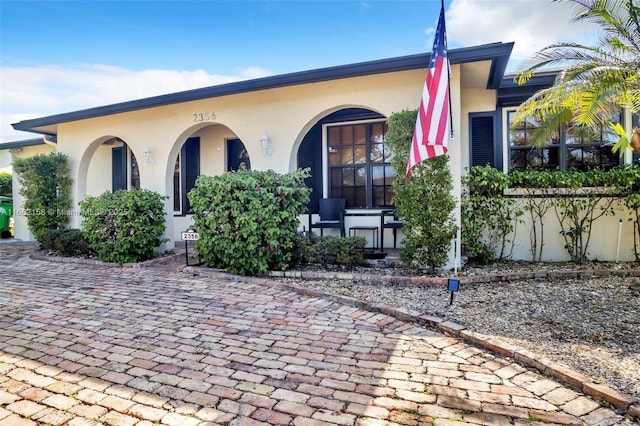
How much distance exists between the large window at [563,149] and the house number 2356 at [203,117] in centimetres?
567

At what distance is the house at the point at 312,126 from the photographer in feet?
20.0

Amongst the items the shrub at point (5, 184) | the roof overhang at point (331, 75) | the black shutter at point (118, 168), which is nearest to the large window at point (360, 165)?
the roof overhang at point (331, 75)

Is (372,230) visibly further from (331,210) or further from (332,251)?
(332,251)

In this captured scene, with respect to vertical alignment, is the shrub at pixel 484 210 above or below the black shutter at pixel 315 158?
below

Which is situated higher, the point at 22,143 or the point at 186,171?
the point at 22,143

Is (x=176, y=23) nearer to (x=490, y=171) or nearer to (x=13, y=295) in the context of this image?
(x=13, y=295)

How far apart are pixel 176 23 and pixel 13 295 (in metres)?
7.67

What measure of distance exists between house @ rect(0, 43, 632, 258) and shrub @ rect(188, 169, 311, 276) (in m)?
1.28

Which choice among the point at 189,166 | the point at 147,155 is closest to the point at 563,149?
the point at 147,155

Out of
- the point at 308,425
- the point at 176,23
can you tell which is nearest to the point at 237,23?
the point at 176,23

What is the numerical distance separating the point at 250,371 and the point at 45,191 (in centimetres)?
874

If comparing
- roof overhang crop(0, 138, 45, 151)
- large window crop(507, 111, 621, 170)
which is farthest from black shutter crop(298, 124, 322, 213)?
roof overhang crop(0, 138, 45, 151)

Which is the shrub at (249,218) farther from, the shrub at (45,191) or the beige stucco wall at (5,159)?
the beige stucco wall at (5,159)

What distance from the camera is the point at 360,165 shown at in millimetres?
8000
